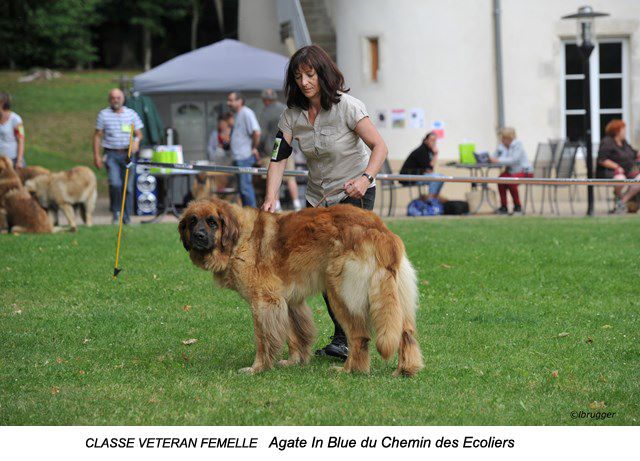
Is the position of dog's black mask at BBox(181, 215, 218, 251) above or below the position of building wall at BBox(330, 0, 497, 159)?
below

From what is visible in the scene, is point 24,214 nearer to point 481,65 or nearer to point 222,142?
point 222,142

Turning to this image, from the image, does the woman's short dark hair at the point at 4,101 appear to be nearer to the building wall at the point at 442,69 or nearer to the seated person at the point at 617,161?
the building wall at the point at 442,69

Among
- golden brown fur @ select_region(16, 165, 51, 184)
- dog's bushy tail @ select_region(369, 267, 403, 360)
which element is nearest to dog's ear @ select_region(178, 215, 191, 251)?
dog's bushy tail @ select_region(369, 267, 403, 360)

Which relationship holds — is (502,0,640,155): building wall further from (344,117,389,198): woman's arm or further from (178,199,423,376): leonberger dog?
(178,199,423,376): leonberger dog

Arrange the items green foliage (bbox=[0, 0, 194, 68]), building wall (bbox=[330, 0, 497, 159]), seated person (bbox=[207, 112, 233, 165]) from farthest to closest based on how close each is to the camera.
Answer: green foliage (bbox=[0, 0, 194, 68]) < building wall (bbox=[330, 0, 497, 159]) < seated person (bbox=[207, 112, 233, 165])

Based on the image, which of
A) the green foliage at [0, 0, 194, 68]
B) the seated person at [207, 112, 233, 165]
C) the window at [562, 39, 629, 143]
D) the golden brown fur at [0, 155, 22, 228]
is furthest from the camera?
the green foliage at [0, 0, 194, 68]

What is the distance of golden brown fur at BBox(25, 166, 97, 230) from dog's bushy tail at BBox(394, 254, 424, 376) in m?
10.5

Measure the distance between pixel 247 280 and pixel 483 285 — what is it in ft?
14.2

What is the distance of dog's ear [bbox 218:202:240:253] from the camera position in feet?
21.7

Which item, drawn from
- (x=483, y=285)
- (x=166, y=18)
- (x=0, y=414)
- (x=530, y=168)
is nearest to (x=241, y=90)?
(x=530, y=168)

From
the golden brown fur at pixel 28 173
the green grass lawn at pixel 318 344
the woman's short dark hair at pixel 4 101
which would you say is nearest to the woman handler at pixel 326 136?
the green grass lawn at pixel 318 344

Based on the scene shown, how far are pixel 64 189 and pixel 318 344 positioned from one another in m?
9.37

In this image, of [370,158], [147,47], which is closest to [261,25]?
[370,158]

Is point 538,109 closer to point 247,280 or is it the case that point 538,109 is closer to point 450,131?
point 450,131
